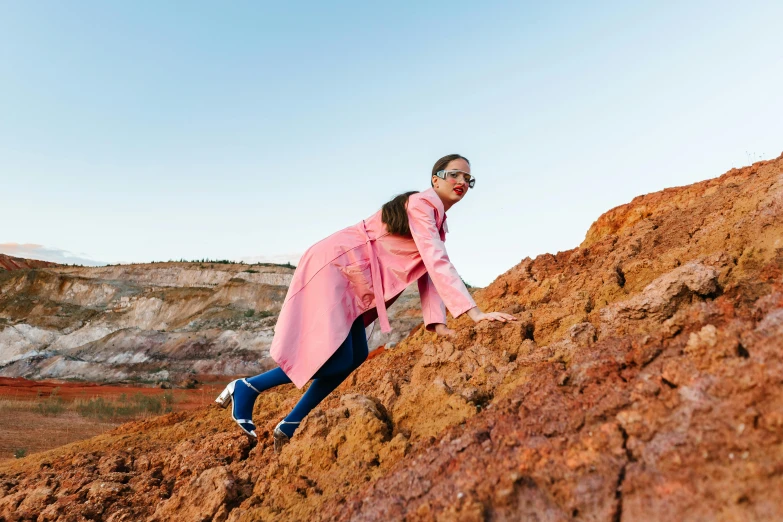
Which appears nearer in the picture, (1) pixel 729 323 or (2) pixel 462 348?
(1) pixel 729 323

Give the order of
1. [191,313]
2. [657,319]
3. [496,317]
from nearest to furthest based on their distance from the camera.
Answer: [657,319] → [496,317] → [191,313]

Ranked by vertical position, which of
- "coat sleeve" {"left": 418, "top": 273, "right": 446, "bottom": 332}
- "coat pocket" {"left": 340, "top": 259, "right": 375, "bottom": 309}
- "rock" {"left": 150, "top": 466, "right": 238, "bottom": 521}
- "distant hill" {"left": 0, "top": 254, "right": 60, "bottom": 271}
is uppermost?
"distant hill" {"left": 0, "top": 254, "right": 60, "bottom": 271}

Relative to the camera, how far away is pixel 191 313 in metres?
30.0

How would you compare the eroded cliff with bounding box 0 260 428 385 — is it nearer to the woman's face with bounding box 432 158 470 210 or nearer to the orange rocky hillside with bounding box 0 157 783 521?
the orange rocky hillside with bounding box 0 157 783 521

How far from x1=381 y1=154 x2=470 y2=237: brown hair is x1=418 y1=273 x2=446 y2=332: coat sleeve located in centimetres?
38

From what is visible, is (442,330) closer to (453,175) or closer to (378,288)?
Answer: (378,288)

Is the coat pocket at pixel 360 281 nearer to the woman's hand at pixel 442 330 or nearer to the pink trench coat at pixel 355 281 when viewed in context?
the pink trench coat at pixel 355 281

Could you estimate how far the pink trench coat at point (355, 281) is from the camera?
2818 mm

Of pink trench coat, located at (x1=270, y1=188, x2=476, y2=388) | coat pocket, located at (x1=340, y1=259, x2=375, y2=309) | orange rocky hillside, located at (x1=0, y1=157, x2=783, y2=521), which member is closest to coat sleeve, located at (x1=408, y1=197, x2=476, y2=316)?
pink trench coat, located at (x1=270, y1=188, x2=476, y2=388)

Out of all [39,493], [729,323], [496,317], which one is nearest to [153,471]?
[39,493]

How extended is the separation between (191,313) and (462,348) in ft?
95.2

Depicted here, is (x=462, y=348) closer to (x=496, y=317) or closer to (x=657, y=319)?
(x=496, y=317)

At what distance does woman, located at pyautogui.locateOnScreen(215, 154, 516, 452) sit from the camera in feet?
9.27

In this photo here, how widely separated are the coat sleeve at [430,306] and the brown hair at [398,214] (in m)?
0.38
